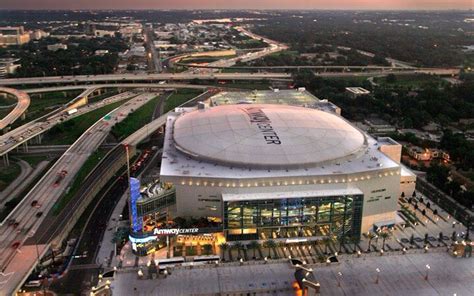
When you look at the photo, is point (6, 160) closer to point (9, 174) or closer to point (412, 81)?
point (9, 174)

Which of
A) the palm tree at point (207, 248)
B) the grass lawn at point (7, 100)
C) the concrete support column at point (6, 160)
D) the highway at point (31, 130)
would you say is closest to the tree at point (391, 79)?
the highway at point (31, 130)

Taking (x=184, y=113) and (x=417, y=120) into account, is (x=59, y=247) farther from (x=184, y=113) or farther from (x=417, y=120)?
(x=417, y=120)

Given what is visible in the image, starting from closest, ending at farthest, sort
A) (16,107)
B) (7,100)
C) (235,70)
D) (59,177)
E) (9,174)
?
(59,177), (9,174), (16,107), (7,100), (235,70)

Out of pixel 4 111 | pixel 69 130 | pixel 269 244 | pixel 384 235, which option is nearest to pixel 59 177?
pixel 69 130

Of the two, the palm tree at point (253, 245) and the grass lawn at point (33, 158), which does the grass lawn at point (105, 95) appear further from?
the palm tree at point (253, 245)

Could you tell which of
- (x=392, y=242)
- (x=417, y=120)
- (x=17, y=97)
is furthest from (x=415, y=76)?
(x=17, y=97)

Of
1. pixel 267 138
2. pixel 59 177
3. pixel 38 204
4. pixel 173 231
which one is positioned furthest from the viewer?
pixel 59 177
